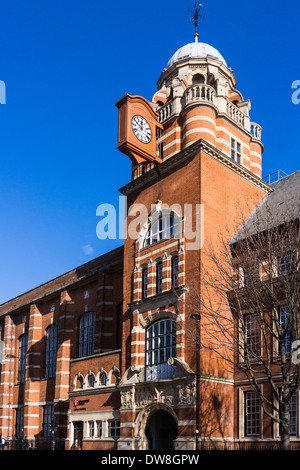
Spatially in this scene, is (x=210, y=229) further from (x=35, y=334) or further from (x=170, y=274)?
(x=35, y=334)

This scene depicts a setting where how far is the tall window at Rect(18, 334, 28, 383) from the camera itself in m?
50.6

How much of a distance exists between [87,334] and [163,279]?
1300 cm

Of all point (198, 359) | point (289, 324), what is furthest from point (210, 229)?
point (289, 324)

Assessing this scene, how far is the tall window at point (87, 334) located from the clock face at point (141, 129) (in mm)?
14564

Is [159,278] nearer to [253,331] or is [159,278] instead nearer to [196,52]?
[253,331]

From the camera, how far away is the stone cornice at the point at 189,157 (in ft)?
106

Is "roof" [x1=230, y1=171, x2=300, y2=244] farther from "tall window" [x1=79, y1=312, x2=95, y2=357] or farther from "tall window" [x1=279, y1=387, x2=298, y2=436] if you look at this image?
"tall window" [x1=79, y1=312, x2=95, y2=357]

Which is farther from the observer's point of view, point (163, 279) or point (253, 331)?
point (163, 279)

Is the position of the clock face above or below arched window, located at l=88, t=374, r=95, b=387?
above

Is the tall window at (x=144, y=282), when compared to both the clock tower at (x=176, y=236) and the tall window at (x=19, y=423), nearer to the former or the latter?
the clock tower at (x=176, y=236)

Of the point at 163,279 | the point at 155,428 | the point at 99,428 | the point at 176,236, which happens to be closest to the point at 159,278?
the point at 163,279

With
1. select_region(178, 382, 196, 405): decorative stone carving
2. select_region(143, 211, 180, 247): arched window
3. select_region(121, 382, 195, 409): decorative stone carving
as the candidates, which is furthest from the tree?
select_region(143, 211, 180, 247): arched window

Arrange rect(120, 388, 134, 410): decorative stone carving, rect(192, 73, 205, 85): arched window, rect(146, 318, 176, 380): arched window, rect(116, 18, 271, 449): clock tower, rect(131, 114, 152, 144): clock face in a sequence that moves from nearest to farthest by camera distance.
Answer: rect(116, 18, 271, 449): clock tower, rect(146, 318, 176, 380): arched window, rect(120, 388, 134, 410): decorative stone carving, rect(131, 114, 152, 144): clock face, rect(192, 73, 205, 85): arched window

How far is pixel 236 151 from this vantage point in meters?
35.5
